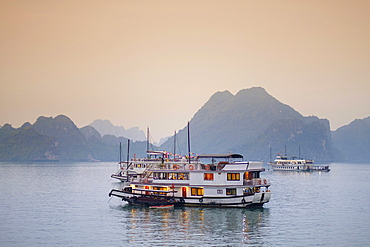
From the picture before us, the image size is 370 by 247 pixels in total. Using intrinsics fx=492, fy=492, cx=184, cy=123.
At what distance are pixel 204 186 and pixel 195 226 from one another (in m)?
10.2

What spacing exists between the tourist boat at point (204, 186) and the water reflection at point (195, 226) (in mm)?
1062

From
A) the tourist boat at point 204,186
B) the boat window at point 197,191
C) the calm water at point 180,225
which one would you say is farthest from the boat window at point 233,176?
the calm water at point 180,225

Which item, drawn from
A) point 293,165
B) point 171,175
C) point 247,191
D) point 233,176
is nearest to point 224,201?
point 233,176

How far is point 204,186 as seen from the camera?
57344mm

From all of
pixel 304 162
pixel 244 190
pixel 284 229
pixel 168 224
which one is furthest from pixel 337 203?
pixel 304 162

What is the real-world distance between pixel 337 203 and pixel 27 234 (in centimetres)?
4626

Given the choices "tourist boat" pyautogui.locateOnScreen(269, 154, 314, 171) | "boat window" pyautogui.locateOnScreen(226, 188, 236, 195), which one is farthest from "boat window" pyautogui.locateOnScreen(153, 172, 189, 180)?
"tourist boat" pyautogui.locateOnScreen(269, 154, 314, 171)

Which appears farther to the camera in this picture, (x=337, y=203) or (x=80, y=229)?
(x=337, y=203)

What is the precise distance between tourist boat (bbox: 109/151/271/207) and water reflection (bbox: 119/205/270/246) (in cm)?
106

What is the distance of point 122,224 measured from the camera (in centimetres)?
4972

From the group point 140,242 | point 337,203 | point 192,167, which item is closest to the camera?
point 140,242

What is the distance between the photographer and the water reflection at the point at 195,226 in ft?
138

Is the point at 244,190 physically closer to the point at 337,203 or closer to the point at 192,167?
the point at 192,167

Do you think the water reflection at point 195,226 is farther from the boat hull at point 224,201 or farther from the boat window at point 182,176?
the boat window at point 182,176
